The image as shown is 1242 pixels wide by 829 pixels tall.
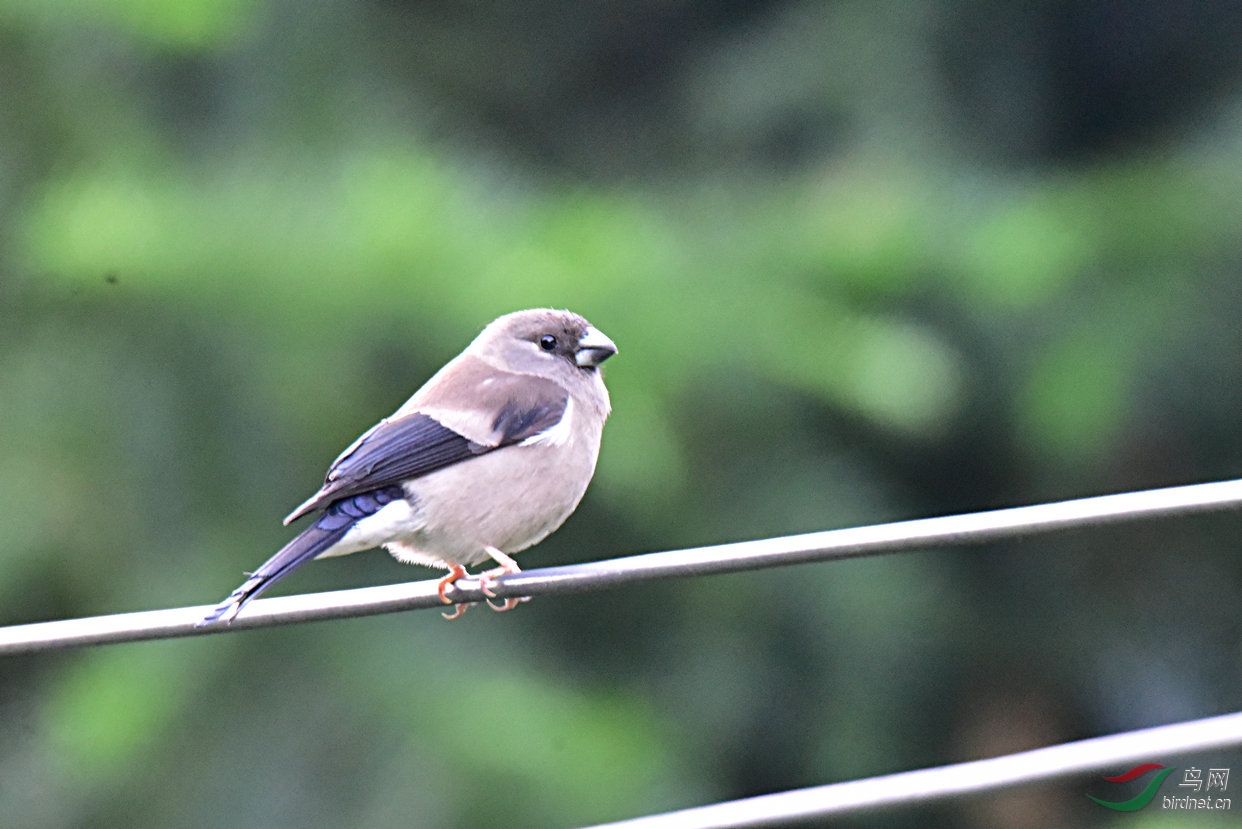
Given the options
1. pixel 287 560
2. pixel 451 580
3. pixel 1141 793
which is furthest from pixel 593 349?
pixel 1141 793

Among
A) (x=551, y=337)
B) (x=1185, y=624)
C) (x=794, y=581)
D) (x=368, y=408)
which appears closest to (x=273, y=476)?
(x=368, y=408)

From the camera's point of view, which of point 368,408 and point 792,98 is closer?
point 368,408

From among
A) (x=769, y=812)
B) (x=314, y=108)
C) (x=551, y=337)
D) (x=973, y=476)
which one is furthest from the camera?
(x=973, y=476)

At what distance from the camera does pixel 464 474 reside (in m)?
3.71

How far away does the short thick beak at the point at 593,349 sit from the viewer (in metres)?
4.12

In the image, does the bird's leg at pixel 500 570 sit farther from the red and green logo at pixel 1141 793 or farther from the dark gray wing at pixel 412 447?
the red and green logo at pixel 1141 793

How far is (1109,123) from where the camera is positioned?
5555mm

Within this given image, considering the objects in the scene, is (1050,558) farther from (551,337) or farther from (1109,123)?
(551,337)

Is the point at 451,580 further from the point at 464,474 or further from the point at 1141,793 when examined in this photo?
the point at 1141,793

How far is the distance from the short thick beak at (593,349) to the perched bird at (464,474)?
14 centimetres

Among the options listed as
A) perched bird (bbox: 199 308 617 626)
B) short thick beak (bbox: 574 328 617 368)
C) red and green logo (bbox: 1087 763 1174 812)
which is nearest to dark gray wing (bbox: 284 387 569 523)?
perched bird (bbox: 199 308 617 626)

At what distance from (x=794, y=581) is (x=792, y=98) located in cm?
168

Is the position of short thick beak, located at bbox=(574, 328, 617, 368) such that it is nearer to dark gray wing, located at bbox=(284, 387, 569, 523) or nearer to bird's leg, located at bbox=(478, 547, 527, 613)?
dark gray wing, located at bbox=(284, 387, 569, 523)

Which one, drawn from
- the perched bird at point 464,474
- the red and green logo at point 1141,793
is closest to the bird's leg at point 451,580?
the perched bird at point 464,474
